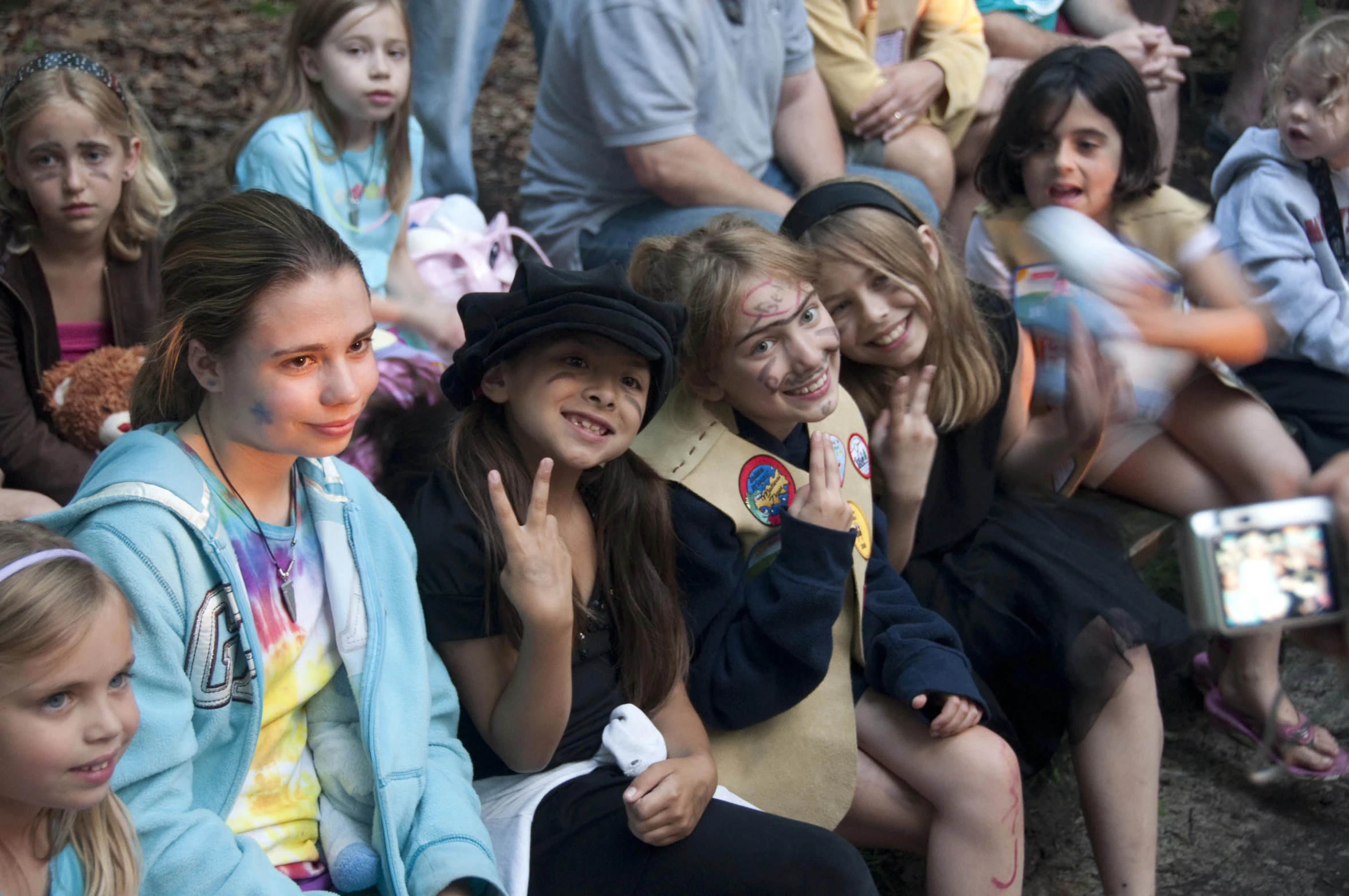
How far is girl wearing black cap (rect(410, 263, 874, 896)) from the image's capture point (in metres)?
1.76

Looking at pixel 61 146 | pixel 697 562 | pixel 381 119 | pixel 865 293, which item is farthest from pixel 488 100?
pixel 697 562

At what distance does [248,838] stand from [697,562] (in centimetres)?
81

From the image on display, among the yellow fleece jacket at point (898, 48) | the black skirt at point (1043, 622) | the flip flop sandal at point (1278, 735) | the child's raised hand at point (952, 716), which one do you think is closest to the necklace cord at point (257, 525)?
the child's raised hand at point (952, 716)

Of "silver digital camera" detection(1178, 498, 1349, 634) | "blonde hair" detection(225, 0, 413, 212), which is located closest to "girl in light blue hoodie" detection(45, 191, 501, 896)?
"silver digital camera" detection(1178, 498, 1349, 634)

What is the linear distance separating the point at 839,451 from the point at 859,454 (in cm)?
7

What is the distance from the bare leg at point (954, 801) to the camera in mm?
2053

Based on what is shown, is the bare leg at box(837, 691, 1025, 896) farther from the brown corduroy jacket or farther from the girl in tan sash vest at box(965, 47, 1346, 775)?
the brown corduroy jacket

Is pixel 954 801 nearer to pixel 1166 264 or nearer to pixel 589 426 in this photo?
pixel 589 426

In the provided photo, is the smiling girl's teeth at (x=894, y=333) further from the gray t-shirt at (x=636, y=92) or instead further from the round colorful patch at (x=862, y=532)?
the gray t-shirt at (x=636, y=92)

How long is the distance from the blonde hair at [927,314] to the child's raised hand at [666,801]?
936mm

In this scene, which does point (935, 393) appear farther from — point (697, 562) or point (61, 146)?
point (61, 146)

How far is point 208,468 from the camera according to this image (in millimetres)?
1647

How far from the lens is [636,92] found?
10.2 ft

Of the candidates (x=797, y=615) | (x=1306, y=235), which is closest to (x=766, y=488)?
(x=797, y=615)
